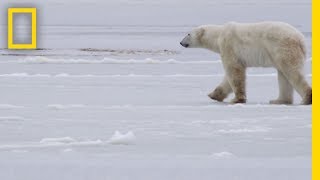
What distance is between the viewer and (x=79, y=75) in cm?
1004

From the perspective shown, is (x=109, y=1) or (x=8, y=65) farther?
(x=109, y=1)

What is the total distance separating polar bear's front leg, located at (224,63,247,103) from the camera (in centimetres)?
735

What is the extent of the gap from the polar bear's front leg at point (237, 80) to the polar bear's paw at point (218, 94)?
9.5 inches

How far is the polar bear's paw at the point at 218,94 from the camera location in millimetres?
7677

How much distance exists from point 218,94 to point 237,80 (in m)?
0.34

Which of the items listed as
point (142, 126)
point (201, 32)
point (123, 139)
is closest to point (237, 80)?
point (201, 32)

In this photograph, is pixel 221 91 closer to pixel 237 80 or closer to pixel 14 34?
pixel 237 80

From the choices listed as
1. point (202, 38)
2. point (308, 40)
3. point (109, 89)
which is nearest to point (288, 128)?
point (202, 38)

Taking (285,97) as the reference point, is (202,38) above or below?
above

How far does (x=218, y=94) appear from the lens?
7.69 m

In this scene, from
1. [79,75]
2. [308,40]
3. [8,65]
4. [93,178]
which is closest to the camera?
[93,178]

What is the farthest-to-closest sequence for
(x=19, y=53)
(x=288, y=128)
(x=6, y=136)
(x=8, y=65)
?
(x=19, y=53)
(x=8, y=65)
(x=288, y=128)
(x=6, y=136)

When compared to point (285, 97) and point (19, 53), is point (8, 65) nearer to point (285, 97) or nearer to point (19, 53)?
point (19, 53)

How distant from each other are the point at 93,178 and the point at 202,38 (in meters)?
4.52
